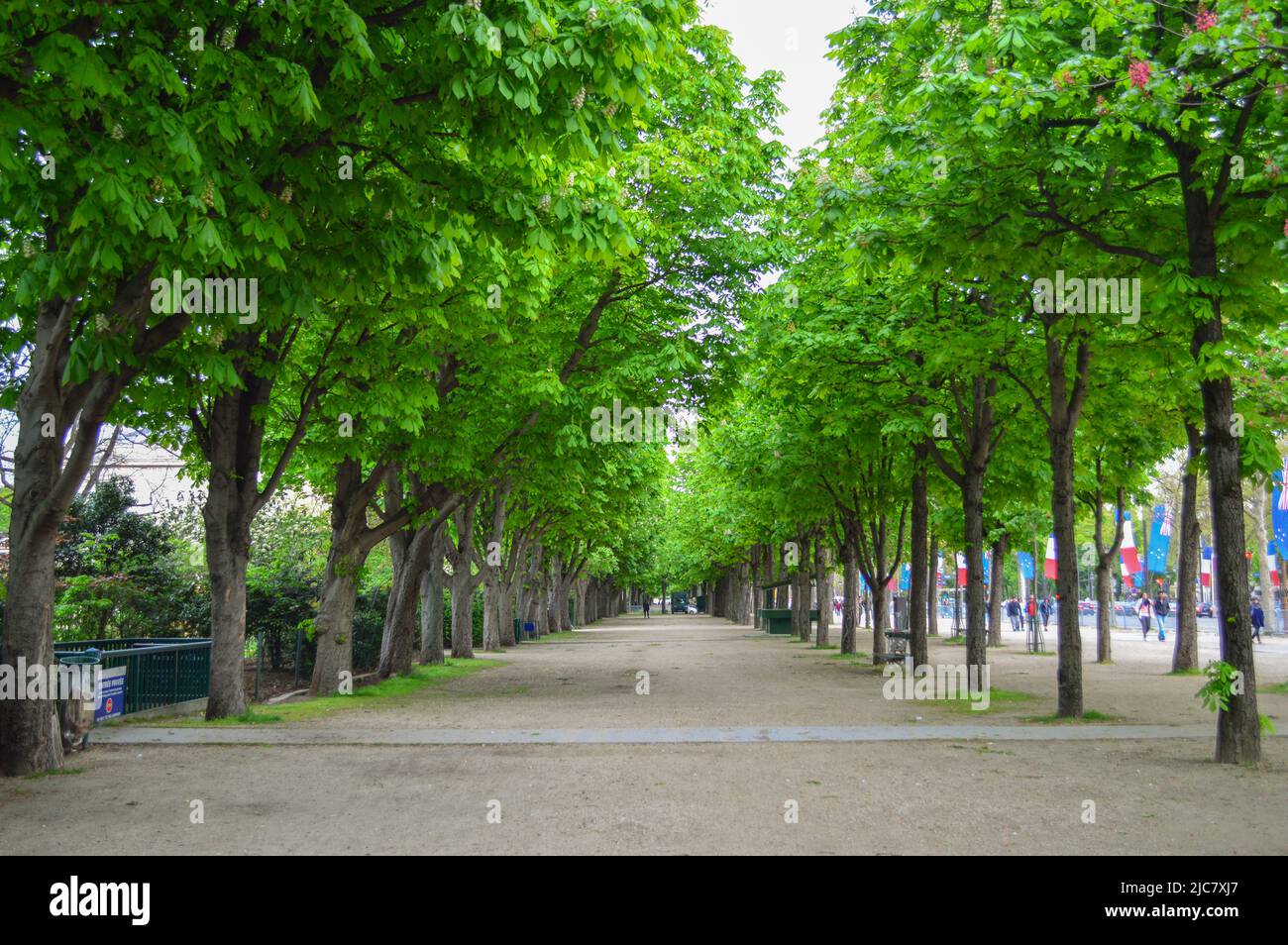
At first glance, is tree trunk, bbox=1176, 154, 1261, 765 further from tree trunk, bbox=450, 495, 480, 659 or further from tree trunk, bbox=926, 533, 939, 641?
tree trunk, bbox=450, 495, 480, 659

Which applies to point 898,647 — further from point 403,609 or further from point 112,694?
point 112,694

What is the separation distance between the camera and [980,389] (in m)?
17.8

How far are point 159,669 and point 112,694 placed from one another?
4.09 ft

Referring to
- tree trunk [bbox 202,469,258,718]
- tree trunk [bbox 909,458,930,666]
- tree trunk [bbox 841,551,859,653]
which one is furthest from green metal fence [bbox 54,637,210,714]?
tree trunk [bbox 841,551,859,653]

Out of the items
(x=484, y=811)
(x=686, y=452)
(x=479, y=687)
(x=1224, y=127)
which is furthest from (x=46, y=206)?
(x=686, y=452)

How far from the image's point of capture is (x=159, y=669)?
14.8 m

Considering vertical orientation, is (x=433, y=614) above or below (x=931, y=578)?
below

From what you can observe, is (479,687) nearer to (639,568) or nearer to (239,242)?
(239,242)

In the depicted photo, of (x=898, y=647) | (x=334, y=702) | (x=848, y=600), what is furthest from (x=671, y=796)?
(x=848, y=600)

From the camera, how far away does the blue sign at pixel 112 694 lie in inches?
522
